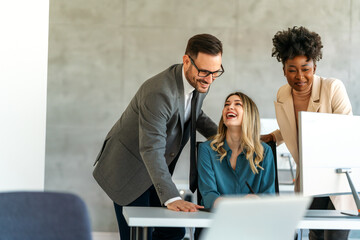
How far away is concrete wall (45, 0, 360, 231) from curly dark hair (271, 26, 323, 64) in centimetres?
202

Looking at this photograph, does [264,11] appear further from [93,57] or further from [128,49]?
[93,57]

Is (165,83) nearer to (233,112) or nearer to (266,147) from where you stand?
(233,112)

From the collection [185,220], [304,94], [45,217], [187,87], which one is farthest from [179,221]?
[304,94]

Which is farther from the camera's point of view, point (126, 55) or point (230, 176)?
point (126, 55)

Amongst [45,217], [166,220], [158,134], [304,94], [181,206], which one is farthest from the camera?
[304,94]

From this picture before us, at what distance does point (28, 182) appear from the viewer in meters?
2.66

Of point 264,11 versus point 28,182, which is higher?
point 264,11

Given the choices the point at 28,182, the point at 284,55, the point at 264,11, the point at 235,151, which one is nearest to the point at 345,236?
the point at 235,151

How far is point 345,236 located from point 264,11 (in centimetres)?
280

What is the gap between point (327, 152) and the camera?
1989 mm

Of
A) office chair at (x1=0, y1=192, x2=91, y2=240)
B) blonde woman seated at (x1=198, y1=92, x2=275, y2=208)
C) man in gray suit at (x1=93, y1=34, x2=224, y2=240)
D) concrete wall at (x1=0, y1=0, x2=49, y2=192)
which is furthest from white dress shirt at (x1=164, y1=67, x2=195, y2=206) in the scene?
office chair at (x1=0, y1=192, x2=91, y2=240)

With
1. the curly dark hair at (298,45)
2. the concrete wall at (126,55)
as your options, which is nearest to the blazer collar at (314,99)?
the curly dark hair at (298,45)

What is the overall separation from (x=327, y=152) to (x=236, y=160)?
0.51 m

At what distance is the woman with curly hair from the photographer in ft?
7.81
